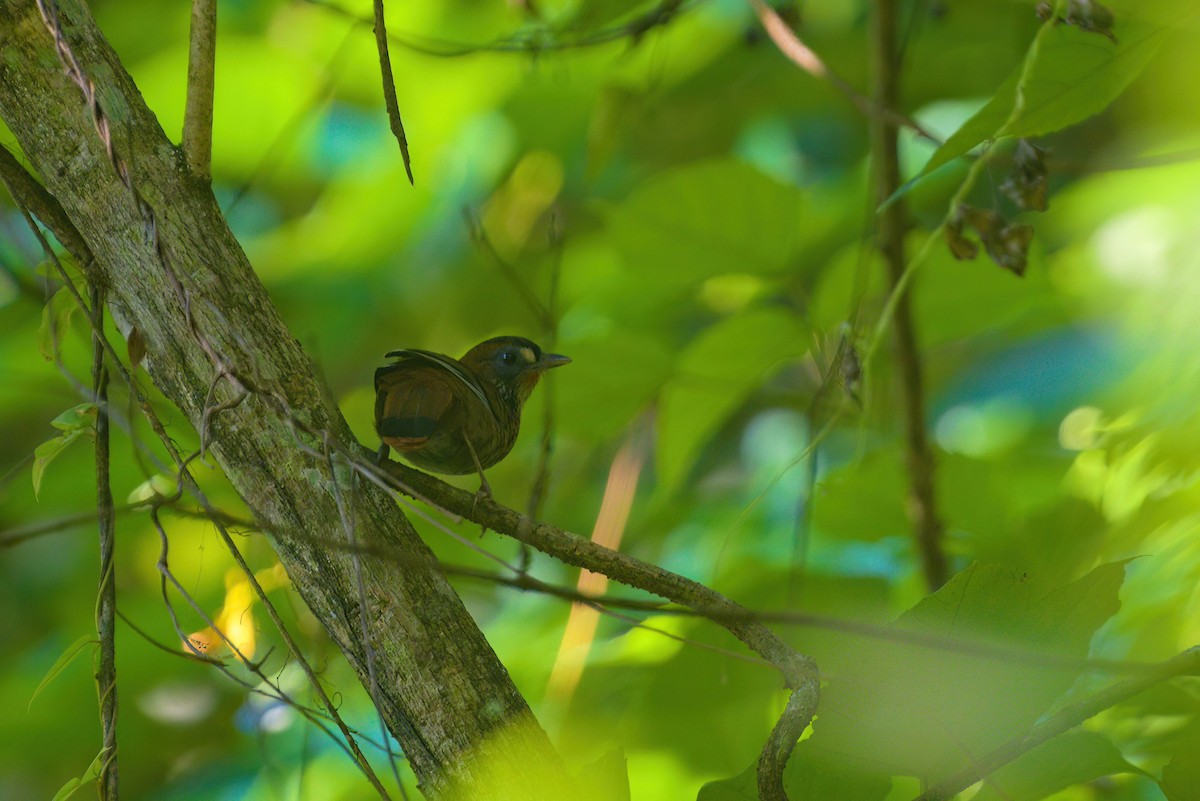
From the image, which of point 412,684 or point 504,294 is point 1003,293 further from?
point 504,294

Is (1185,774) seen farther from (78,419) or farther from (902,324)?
(78,419)

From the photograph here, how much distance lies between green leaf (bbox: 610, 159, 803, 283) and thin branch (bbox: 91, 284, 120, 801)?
1.98 feet

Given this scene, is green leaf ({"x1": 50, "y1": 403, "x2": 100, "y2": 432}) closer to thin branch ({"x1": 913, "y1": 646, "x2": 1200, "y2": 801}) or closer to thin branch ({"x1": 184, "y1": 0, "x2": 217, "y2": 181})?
thin branch ({"x1": 184, "y1": 0, "x2": 217, "y2": 181})

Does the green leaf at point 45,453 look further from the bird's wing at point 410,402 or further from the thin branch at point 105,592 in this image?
the bird's wing at point 410,402

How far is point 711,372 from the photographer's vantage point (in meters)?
1.30

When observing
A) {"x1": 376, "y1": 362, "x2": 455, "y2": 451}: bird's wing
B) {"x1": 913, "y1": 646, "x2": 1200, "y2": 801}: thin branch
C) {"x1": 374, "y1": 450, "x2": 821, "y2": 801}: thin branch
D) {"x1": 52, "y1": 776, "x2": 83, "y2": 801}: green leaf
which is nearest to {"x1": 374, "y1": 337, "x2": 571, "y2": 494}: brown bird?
{"x1": 376, "y1": 362, "x2": 455, "y2": 451}: bird's wing

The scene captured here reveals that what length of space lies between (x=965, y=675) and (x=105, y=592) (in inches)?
32.9

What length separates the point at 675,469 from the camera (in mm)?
1393

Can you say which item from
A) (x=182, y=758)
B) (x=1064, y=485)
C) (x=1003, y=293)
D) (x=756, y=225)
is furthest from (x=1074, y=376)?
(x=182, y=758)

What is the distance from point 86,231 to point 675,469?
2.57ft

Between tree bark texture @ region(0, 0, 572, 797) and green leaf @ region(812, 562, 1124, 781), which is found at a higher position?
tree bark texture @ region(0, 0, 572, 797)

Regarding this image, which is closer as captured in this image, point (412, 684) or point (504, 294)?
point (412, 684)

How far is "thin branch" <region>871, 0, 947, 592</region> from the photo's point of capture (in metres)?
1.38

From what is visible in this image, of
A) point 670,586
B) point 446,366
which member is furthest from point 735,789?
point 446,366
